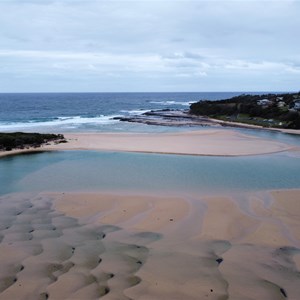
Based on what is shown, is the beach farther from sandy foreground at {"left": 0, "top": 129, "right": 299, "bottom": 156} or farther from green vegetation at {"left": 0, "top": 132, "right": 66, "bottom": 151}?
green vegetation at {"left": 0, "top": 132, "right": 66, "bottom": 151}

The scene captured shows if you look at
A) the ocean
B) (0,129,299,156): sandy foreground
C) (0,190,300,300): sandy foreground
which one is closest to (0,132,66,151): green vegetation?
(0,129,299,156): sandy foreground

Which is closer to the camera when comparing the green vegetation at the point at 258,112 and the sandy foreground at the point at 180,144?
the sandy foreground at the point at 180,144

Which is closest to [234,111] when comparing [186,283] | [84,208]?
[84,208]

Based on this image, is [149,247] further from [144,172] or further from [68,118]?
[68,118]

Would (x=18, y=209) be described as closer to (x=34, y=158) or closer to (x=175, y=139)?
(x=34, y=158)

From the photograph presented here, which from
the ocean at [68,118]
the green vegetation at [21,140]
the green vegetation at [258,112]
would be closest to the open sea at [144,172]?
the green vegetation at [21,140]

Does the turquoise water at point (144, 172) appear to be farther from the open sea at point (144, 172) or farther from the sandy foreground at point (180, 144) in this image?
the sandy foreground at point (180, 144)
